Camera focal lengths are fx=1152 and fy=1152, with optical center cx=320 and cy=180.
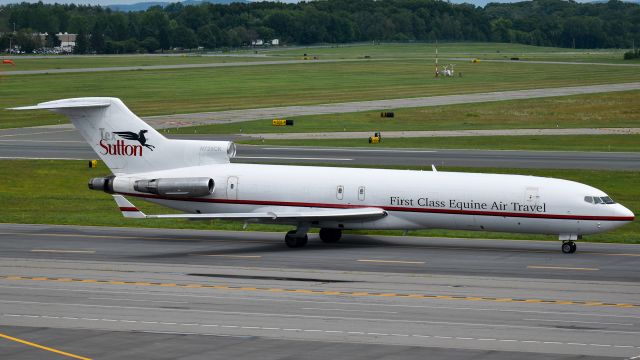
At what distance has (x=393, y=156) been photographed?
2992 inches

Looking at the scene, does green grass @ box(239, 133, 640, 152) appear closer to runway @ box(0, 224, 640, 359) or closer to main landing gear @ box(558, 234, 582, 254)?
runway @ box(0, 224, 640, 359)

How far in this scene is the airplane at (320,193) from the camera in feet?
139

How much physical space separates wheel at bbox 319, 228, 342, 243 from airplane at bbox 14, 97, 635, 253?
4 cm

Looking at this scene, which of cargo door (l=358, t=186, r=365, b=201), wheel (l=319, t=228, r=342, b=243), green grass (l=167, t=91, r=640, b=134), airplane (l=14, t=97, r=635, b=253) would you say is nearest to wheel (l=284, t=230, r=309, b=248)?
airplane (l=14, t=97, r=635, b=253)

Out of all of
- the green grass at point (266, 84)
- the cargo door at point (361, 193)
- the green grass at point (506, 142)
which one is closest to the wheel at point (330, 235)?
the cargo door at point (361, 193)

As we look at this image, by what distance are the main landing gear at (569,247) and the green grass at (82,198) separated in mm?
3991

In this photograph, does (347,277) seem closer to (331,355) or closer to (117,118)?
(331,355)

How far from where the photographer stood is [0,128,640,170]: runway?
7100cm

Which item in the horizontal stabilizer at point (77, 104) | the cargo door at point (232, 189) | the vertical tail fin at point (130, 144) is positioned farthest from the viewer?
the vertical tail fin at point (130, 144)

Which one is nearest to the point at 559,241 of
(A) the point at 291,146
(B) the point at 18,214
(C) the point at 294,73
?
(B) the point at 18,214

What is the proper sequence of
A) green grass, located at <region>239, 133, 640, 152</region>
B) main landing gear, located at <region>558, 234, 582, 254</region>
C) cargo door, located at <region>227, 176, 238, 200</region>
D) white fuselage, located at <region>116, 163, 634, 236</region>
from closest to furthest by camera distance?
white fuselage, located at <region>116, 163, 634, 236</region> < main landing gear, located at <region>558, 234, 582, 254</region> < cargo door, located at <region>227, 176, 238, 200</region> < green grass, located at <region>239, 133, 640, 152</region>

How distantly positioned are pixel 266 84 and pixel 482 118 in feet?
144

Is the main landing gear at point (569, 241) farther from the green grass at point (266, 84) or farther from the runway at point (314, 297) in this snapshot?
the green grass at point (266, 84)

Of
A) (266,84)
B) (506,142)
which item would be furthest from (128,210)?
(266,84)
